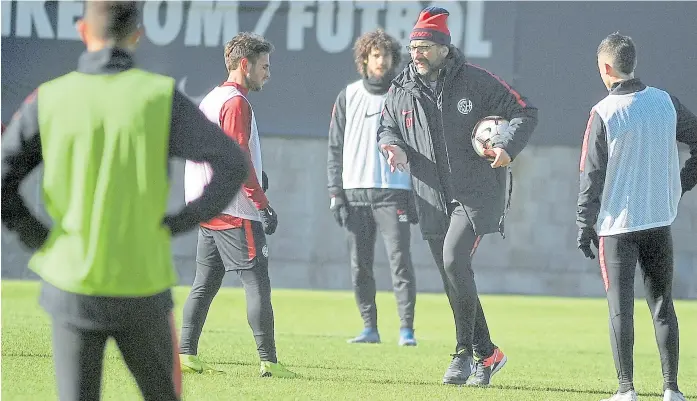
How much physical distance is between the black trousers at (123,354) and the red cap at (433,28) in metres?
3.80

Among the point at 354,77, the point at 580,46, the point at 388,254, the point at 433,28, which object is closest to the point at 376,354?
the point at 388,254

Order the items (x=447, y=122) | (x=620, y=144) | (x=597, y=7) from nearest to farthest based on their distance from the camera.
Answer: (x=620, y=144)
(x=447, y=122)
(x=597, y=7)

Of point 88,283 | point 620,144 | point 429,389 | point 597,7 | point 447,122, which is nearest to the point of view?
point 88,283

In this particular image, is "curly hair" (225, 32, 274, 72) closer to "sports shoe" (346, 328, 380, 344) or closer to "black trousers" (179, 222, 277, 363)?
"black trousers" (179, 222, 277, 363)

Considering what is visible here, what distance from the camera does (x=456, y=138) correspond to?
6.81 meters

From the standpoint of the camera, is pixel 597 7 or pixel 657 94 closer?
pixel 657 94

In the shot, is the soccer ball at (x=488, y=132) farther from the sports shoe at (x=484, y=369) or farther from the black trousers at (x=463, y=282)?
the sports shoe at (x=484, y=369)

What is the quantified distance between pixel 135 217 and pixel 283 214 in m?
11.2

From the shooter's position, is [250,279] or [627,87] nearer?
[627,87]

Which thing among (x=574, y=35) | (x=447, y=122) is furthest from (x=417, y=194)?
(x=574, y=35)

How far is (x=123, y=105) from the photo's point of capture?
3.27 metres

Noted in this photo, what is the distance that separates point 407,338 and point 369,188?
1078 mm

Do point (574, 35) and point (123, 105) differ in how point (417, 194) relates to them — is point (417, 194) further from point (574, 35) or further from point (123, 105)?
point (574, 35)

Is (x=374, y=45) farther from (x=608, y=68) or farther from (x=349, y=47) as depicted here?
(x=349, y=47)
